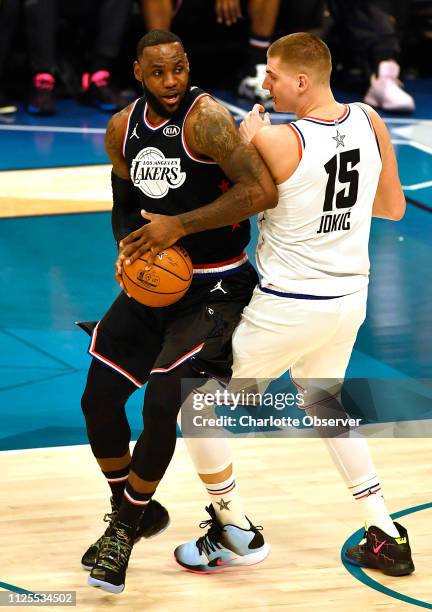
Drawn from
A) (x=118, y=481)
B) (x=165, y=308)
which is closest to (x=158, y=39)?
(x=165, y=308)

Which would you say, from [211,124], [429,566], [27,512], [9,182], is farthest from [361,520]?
[9,182]

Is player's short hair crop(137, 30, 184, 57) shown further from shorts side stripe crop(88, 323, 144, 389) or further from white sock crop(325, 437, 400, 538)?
white sock crop(325, 437, 400, 538)

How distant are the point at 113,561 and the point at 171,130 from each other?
4.96 feet

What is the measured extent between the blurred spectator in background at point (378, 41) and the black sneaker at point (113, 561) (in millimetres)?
8163

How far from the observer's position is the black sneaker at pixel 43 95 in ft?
37.8

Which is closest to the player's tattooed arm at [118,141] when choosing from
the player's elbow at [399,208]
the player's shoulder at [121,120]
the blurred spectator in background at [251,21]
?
the player's shoulder at [121,120]

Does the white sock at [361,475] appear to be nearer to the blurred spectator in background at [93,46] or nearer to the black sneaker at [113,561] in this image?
the black sneaker at [113,561]

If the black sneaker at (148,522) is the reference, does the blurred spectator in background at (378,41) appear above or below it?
below

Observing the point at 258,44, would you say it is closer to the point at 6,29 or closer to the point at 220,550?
the point at 6,29

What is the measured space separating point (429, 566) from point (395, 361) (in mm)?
2228

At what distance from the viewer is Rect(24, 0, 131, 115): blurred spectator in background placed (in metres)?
11.5

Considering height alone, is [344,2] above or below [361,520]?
below

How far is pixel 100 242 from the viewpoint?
8562mm

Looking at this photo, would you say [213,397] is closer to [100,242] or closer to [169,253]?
[169,253]
